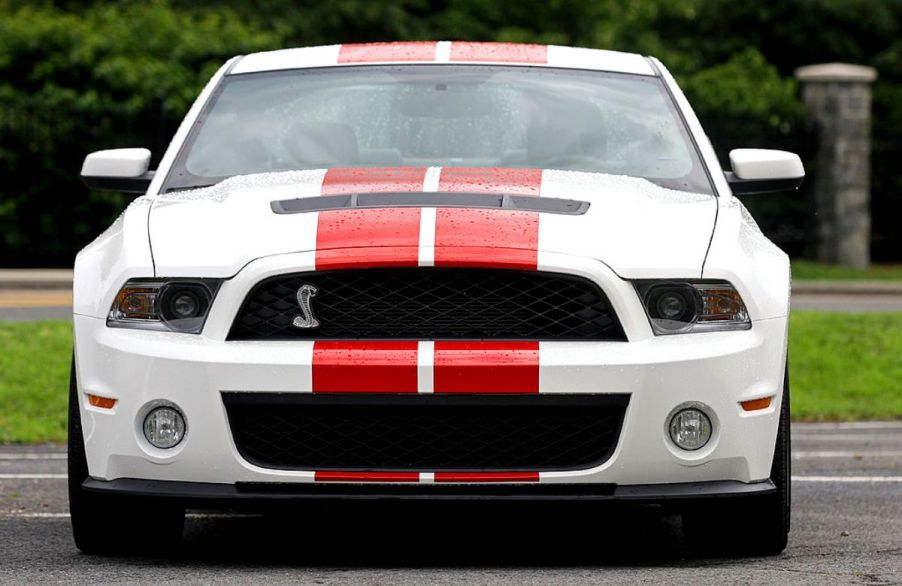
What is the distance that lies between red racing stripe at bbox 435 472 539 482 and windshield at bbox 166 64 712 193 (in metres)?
1.39

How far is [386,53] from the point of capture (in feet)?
23.0

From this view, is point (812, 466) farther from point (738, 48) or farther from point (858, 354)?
point (738, 48)

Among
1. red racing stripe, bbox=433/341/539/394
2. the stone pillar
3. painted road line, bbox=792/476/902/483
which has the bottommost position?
the stone pillar

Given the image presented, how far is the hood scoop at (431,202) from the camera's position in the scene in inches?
214

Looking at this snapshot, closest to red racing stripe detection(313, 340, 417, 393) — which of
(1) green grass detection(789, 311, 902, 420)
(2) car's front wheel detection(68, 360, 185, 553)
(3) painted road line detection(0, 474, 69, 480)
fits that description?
(2) car's front wheel detection(68, 360, 185, 553)

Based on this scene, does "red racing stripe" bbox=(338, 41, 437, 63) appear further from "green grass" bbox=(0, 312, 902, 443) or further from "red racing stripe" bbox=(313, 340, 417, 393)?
"green grass" bbox=(0, 312, 902, 443)

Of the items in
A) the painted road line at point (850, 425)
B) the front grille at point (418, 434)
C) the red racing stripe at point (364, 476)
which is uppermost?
the front grille at point (418, 434)

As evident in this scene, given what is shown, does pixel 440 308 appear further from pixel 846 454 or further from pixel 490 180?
pixel 846 454

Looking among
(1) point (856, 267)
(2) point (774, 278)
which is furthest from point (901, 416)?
(1) point (856, 267)

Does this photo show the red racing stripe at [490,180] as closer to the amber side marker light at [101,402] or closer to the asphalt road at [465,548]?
the asphalt road at [465,548]

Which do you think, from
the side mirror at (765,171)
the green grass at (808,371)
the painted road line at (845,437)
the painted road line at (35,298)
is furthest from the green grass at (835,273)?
the side mirror at (765,171)

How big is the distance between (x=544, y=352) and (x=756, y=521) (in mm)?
861

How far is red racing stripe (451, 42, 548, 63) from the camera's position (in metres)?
6.96

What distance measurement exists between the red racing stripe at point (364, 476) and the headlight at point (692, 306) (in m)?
0.76
